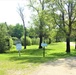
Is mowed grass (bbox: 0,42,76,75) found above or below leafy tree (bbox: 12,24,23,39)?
below

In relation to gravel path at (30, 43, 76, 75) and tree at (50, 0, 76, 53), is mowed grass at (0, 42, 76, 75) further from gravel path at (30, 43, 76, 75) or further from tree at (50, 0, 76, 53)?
tree at (50, 0, 76, 53)

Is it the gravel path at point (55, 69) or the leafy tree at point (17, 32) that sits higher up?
the leafy tree at point (17, 32)

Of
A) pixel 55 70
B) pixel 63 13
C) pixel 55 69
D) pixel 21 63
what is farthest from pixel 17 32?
pixel 55 70

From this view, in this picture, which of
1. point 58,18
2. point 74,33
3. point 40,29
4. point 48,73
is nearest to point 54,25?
point 58,18

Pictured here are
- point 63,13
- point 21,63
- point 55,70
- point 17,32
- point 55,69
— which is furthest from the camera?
point 17,32

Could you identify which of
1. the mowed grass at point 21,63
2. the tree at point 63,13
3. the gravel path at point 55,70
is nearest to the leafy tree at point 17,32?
the tree at point 63,13

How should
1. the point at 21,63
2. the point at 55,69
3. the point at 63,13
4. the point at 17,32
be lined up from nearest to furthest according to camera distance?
the point at 55,69
the point at 21,63
the point at 63,13
the point at 17,32

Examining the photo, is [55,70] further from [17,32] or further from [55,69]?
[17,32]

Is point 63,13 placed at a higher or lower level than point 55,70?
higher

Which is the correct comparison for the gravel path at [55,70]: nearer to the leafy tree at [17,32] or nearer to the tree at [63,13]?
the tree at [63,13]

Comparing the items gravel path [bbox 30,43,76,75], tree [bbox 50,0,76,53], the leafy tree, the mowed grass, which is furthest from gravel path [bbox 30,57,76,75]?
the leafy tree

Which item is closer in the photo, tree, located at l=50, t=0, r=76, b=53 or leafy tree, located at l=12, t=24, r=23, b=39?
tree, located at l=50, t=0, r=76, b=53

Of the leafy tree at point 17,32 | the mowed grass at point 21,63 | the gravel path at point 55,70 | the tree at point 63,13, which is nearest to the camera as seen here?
the gravel path at point 55,70

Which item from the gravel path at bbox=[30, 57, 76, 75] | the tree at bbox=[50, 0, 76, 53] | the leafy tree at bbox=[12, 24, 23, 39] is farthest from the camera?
the leafy tree at bbox=[12, 24, 23, 39]
